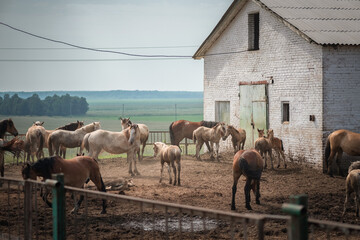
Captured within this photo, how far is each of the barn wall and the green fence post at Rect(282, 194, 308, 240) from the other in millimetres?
15419

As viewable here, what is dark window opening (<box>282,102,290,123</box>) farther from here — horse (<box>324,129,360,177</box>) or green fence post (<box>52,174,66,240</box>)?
green fence post (<box>52,174,66,240</box>)

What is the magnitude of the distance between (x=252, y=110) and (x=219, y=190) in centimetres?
786

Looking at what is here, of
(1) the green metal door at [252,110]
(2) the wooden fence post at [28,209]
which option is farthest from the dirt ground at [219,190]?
(2) the wooden fence post at [28,209]

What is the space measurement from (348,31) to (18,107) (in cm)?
8190

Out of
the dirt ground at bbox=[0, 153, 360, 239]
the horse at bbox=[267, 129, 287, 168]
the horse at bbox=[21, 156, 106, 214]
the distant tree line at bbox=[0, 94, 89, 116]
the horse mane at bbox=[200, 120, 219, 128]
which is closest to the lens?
the horse at bbox=[21, 156, 106, 214]

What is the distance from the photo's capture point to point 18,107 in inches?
3733

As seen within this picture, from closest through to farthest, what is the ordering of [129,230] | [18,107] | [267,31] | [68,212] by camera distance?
1. [129,230]
2. [68,212]
3. [267,31]
4. [18,107]

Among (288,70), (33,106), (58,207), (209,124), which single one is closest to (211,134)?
(209,124)

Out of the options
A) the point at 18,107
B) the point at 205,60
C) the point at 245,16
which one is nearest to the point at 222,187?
the point at 245,16

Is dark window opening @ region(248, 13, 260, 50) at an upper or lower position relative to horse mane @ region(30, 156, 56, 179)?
upper

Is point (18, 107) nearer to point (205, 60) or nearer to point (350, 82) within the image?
point (205, 60)

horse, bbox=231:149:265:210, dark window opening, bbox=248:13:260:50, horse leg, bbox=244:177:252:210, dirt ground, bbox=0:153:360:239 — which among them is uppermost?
dark window opening, bbox=248:13:260:50

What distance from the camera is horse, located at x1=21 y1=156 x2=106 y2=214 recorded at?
36.7 ft

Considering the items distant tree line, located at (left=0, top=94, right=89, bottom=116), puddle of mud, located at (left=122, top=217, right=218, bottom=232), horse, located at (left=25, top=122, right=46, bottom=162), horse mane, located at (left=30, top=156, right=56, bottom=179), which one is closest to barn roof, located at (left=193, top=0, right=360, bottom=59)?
horse, located at (left=25, top=122, right=46, bottom=162)
